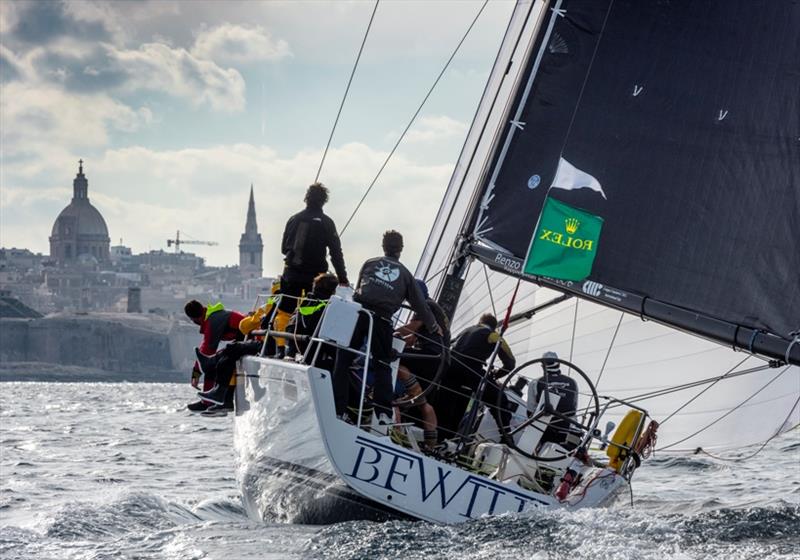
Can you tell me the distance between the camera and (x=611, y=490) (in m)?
6.45

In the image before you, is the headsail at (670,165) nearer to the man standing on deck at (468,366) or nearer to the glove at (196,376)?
the man standing on deck at (468,366)

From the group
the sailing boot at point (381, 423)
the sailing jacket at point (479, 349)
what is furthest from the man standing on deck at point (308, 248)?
the sailing boot at point (381, 423)

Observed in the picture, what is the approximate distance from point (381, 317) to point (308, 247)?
3.10ft

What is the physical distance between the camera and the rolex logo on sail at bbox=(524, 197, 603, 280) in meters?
7.02

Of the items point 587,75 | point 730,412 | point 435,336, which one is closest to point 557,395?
point 435,336

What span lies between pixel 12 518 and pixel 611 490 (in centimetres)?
350

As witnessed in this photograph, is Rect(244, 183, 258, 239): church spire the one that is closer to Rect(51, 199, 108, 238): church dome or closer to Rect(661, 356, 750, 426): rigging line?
Rect(51, 199, 108, 238): church dome

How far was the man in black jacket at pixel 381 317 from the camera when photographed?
613cm

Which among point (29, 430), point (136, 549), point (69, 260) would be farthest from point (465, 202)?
point (69, 260)

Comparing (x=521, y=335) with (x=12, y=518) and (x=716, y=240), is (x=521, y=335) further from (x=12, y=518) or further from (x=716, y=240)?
(x=12, y=518)

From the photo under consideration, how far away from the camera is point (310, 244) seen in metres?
6.99

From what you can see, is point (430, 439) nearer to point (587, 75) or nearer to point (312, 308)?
point (312, 308)

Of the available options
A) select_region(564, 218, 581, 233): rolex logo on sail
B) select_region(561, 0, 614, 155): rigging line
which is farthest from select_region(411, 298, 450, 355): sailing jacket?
select_region(561, 0, 614, 155): rigging line

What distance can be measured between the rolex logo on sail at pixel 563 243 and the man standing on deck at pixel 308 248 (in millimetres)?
1029
